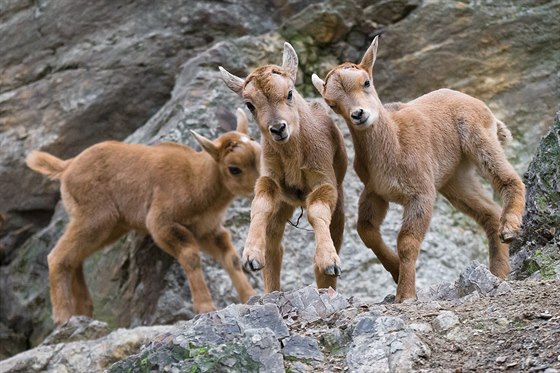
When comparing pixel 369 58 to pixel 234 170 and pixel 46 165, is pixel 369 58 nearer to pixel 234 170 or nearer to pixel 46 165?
pixel 234 170

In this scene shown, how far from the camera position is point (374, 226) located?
9906mm

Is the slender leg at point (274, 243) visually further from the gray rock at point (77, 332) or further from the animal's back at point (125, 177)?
the animal's back at point (125, 177)

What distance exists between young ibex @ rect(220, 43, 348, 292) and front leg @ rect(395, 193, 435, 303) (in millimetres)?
602

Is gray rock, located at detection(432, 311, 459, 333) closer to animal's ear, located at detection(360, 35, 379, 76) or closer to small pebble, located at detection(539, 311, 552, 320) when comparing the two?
small pebble, located at detection(539, 311, 552, 320)

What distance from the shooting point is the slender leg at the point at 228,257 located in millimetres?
14055

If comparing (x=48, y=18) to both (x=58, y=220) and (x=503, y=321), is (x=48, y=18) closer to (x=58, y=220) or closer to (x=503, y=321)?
(x=58, y=220)

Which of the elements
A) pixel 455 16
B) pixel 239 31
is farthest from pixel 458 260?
pixel 239 31

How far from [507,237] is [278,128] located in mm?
2233

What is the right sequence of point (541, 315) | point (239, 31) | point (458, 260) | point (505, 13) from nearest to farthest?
point (541, 315), point (458, 260), point (505, 13), point (239, 31)

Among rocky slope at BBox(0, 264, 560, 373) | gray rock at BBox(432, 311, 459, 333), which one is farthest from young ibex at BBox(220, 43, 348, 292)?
gray rock at BBox(432, 311, 459, 333)

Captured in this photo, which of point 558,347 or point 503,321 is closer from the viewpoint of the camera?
point 558,347

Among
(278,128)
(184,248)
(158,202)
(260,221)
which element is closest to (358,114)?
(278,128)

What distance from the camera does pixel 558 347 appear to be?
6684 mm

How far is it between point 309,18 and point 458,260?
15.3ft
